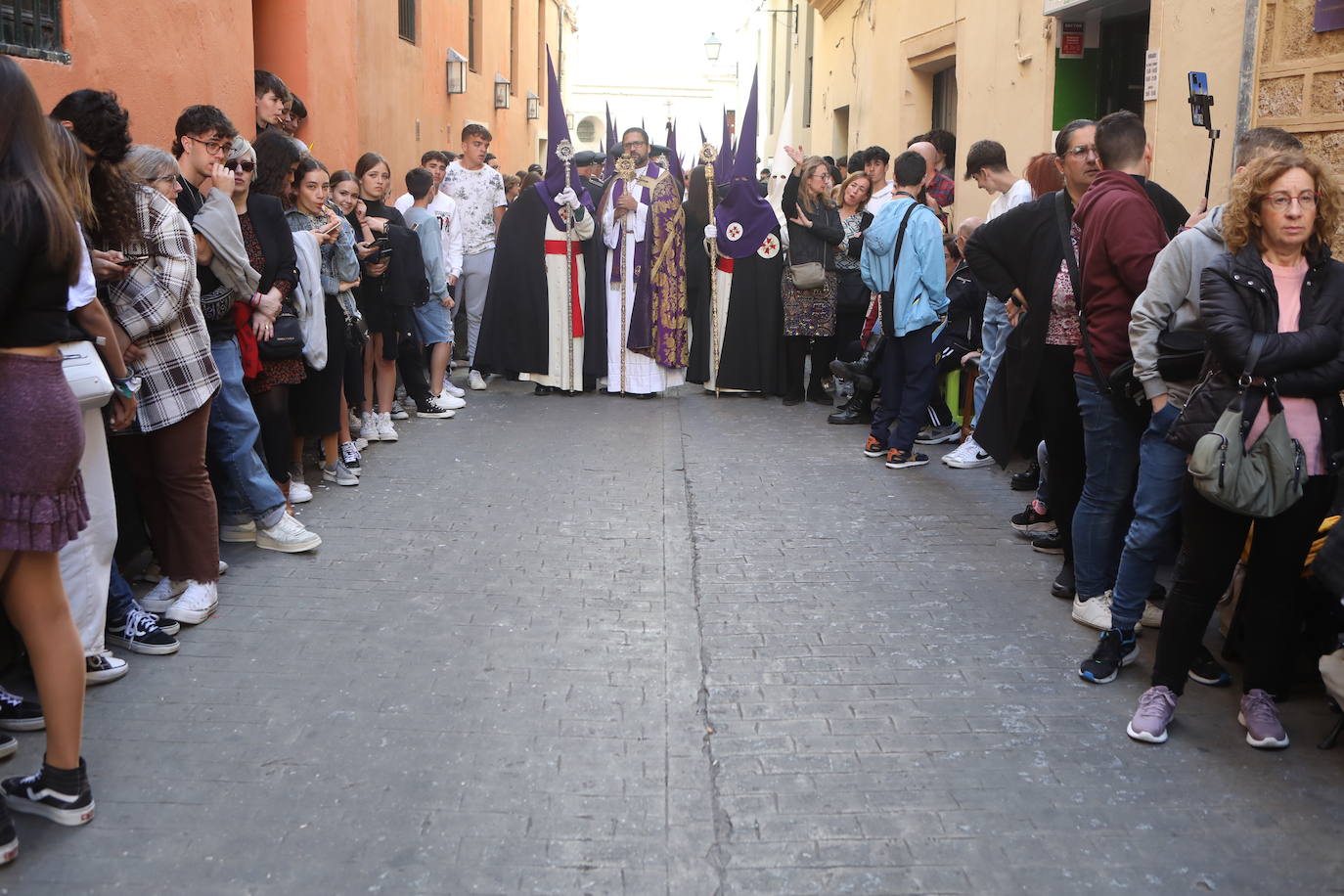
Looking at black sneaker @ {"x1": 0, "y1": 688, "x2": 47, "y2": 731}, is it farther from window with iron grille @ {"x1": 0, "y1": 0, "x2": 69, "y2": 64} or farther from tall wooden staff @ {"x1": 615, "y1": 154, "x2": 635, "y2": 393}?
tall wooden staff @ {"x1": 615, "y1": 154, "x2": 635, "y2": 393}

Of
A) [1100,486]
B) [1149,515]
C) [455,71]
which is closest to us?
[1149,515]

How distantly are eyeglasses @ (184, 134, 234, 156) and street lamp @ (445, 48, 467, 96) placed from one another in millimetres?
12436

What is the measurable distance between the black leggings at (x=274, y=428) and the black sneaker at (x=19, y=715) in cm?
239

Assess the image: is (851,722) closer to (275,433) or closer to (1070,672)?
(1070,672)

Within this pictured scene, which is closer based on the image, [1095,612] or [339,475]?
[1095,612]

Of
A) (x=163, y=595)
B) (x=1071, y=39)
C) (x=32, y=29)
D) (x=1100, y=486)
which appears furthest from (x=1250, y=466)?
(x=1071, y=39)

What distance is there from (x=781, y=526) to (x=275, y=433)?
2.61 m

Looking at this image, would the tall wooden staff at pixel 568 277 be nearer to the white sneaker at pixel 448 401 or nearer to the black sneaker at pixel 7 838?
the white sneaker at pixel 448 401

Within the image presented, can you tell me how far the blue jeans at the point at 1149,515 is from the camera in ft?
15.1

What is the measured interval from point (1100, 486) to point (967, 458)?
10.9 feet

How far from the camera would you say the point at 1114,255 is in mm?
4965

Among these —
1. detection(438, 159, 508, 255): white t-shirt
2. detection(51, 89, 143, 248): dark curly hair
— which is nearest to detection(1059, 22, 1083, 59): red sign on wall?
detection(438, 159, 508, 255): white t-shirt

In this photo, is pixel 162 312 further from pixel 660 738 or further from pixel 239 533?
pixel 660 738

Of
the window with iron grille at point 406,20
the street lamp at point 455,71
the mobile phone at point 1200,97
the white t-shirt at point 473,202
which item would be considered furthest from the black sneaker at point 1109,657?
the street lamp at point 455,71
